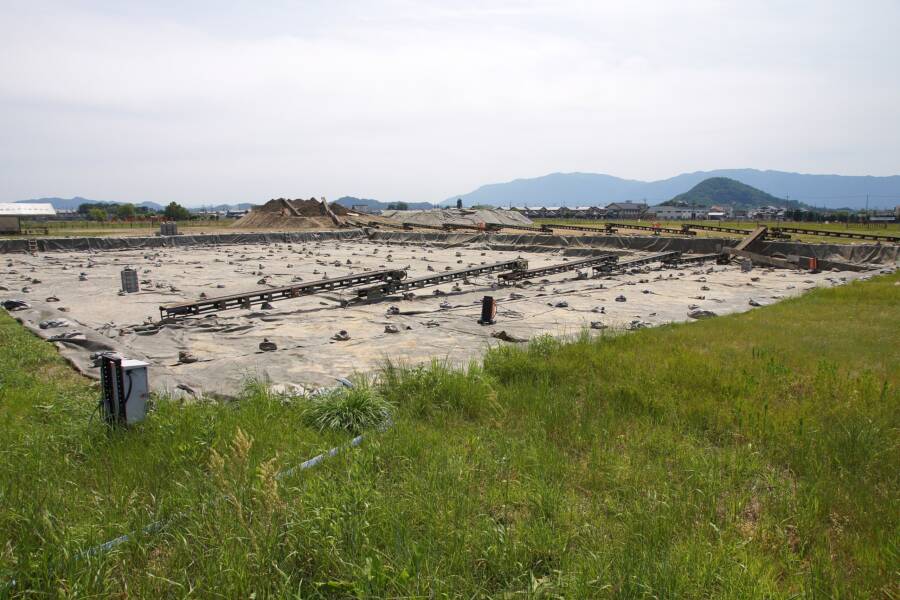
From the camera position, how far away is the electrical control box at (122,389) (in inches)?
175

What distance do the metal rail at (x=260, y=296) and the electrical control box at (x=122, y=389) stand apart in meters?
6.37

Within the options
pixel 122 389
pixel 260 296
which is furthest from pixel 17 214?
pixel 122 389

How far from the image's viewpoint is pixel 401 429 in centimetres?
466

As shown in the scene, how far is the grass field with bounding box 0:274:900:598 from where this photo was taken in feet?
9.04

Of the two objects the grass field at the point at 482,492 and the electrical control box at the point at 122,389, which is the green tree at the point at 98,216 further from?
the grass field at the point at 482,492

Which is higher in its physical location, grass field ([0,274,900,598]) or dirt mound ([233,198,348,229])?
dirt mound ([233,198,348,229])

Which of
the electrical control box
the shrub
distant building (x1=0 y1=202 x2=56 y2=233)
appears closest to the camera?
the electrical control box

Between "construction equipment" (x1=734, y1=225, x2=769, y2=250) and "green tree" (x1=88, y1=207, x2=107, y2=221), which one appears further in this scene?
"green tree" (x1=88, y1=207, x2=107, y2=221)

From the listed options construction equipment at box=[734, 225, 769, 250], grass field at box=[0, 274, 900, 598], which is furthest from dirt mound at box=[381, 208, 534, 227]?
grass field at box=[0, 274, 900, 598]

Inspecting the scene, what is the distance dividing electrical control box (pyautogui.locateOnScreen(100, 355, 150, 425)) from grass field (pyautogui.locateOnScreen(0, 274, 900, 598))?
0.14m

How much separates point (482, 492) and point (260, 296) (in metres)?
9.58

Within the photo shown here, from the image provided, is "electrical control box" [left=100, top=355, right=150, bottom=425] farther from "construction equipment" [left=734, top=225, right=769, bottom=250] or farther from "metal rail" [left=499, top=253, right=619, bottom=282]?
"construction equipment" [left=734, top=225, right=769, bottom=250]

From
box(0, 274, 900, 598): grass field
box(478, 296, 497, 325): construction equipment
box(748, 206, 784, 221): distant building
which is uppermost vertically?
box(748, 206, 784, 221): distant building

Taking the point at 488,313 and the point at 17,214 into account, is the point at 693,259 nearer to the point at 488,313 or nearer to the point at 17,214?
the point at 488,313
